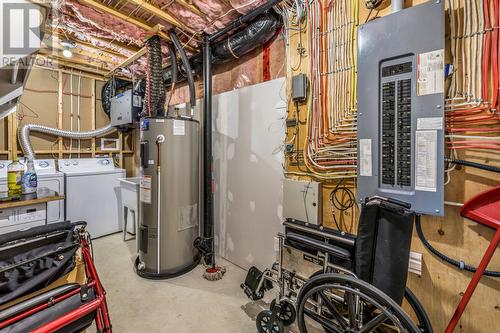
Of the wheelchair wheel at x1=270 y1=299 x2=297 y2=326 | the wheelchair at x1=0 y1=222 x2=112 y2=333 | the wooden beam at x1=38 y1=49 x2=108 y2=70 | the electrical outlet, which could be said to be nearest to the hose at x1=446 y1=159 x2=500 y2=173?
the electrical outlet

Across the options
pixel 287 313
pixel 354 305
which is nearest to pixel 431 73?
pixel 354 305

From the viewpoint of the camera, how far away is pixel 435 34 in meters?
1.21

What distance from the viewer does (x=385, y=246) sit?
112 centimetres

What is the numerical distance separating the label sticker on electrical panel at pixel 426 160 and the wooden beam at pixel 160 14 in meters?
2.31

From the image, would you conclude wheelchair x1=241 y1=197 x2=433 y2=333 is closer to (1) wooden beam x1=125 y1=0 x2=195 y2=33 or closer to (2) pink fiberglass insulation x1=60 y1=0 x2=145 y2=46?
(1) wooden beam x1=125 y1=0 x2=195 y2=33

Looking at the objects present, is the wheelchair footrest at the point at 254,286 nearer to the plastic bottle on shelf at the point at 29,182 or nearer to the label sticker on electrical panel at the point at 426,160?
the label sticker on electrical panel at the point at 426,160

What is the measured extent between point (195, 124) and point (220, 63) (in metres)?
0.91

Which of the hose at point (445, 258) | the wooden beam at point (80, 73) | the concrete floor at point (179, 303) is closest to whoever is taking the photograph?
the hose at point (445, 258)

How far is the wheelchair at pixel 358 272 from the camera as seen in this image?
1.08 metres

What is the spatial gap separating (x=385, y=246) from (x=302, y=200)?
808 millimetres

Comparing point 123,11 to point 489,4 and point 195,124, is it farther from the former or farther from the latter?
point 489,4

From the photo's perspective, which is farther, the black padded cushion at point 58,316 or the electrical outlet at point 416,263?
the electrical outlet at point 416,263

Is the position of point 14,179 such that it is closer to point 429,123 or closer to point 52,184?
point 52,184

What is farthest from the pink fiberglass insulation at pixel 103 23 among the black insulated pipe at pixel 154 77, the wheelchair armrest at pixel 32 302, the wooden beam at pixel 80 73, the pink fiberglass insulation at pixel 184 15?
the wheelchair armrest at pixel 32 302
